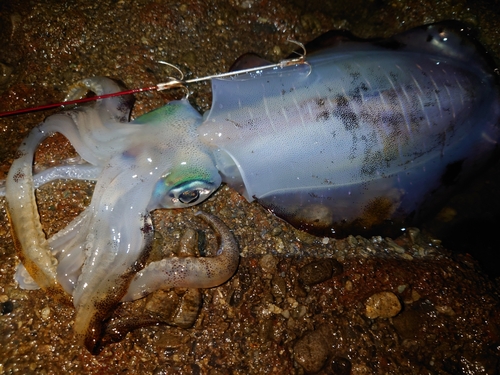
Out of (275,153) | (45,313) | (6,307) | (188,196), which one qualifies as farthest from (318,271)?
(6,307)

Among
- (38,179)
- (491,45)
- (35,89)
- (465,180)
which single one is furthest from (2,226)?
(491,45)

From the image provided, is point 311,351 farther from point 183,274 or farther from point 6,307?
point 6,307

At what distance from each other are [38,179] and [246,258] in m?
1.92

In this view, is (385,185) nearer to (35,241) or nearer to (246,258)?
(246,258)

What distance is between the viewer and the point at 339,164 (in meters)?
3.44

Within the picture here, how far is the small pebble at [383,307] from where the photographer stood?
3188mm

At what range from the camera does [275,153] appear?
128 inches

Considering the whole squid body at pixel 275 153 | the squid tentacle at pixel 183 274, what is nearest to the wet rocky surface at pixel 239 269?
the squid tentacle at pixel 183 274

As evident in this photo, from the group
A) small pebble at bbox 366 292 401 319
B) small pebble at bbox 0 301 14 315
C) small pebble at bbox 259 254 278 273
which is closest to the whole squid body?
small pebble at bbox 0 301 14 315

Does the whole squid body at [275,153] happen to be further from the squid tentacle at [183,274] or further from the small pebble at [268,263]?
the small pebble at [268,263]

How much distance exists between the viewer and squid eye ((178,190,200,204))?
307 cm

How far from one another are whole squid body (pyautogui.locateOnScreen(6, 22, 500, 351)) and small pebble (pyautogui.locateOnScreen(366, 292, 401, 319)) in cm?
73

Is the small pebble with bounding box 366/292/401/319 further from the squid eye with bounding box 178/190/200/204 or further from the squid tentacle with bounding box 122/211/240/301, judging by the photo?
the squid eye with bounding box 178/190/200/204

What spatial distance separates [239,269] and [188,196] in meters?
0.81
